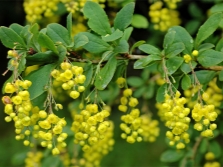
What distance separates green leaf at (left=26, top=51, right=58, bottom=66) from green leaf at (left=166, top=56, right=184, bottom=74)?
352 mm

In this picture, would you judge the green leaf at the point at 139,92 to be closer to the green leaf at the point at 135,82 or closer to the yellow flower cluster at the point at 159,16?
the green leaf at the point at 135,82

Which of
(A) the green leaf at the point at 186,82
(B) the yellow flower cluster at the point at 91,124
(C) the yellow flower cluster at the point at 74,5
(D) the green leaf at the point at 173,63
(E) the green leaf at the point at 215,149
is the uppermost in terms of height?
(C) the yellow flower cluster at the point at 74,5

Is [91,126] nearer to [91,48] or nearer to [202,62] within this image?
[91,48]

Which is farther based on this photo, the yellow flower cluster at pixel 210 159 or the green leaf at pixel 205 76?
the yellow flower cluster at pixel 210 159

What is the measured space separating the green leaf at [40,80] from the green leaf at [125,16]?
28cm

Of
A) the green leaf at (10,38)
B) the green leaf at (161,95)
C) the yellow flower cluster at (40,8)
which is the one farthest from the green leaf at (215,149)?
the green leaf at (10,38)

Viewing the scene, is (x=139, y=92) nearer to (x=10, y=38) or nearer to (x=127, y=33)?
(x=127, y=33)

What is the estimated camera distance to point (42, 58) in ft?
4.11

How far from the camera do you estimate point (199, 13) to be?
2.19 metres

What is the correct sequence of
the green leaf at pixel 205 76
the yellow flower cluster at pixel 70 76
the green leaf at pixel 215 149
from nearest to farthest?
the yellow flower cluster at pixel 70 76 < the green leaf at pixel 205 76 < the green leaf at pixel 215 149

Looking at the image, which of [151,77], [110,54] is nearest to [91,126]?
[110,54]

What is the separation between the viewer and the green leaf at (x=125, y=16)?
1353 millimetres

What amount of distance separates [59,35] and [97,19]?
0.14 meters

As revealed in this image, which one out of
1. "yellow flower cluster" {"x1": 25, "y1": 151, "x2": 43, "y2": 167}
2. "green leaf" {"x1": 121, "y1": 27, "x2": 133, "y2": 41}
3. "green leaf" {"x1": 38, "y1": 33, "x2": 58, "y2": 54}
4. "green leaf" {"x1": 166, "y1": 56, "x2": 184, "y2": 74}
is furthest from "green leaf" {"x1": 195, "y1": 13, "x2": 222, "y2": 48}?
"yellow flower cluster" {"x1": 25, "y1": 151, "x2": 43, "y2": 167}
